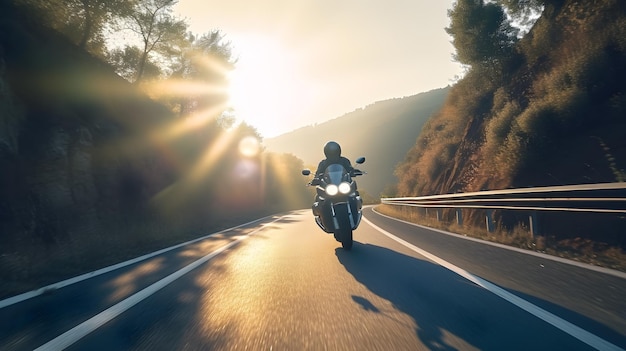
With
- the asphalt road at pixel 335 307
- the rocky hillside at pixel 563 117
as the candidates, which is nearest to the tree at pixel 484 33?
the rocky hillside at pixel 563 117

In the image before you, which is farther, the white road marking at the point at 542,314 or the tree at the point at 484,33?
the tree at the point at 484,33

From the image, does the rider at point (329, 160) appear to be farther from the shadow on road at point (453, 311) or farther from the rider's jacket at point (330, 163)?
the shadow on road at point (453, 311)

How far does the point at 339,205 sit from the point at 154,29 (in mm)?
25338

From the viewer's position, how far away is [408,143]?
13038 cm

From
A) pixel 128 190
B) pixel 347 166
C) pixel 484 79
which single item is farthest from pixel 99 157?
pixel 484 79

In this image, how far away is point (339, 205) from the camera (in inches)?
300

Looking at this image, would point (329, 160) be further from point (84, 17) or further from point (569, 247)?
point (84, 17)

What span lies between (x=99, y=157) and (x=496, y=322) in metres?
14.1

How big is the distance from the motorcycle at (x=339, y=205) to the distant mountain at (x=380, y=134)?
332ft

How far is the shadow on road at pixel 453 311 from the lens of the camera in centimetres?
283

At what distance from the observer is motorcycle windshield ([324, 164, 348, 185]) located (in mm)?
7878

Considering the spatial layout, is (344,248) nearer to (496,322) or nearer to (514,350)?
(496,322)

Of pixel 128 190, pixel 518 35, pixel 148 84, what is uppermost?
pixel 148 84

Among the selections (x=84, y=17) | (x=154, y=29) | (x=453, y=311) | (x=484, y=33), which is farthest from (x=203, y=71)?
(x=453, y=311)
